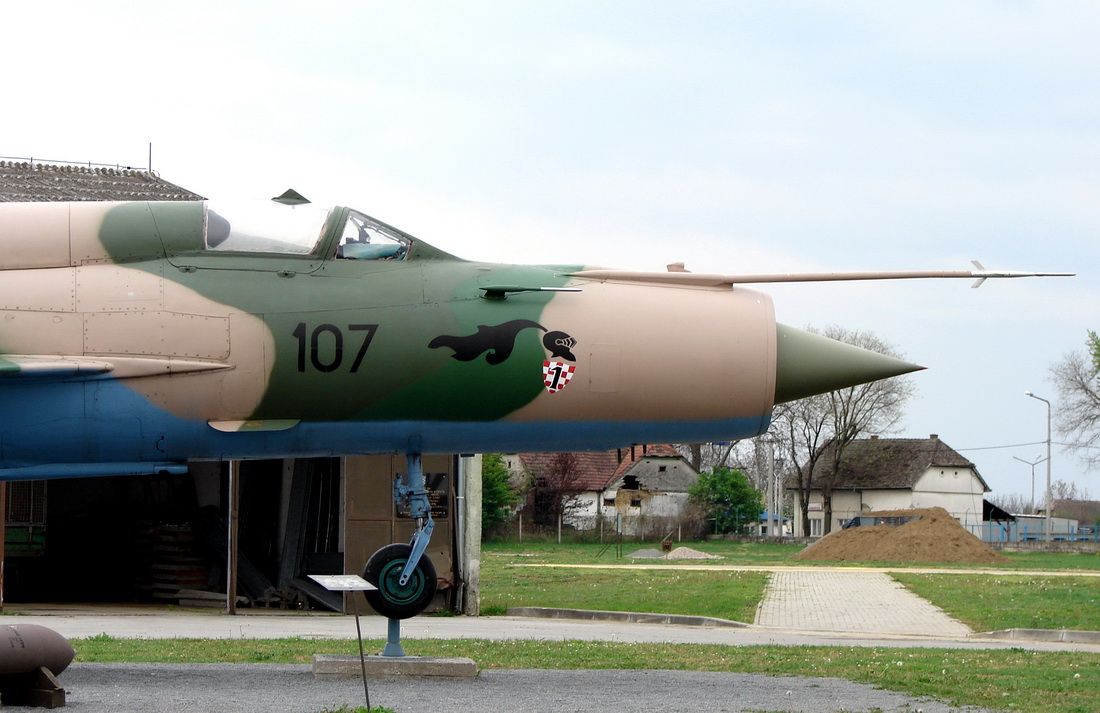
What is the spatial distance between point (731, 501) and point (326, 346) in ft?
215

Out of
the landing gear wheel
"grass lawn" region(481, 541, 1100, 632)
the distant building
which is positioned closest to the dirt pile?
"grass lawn" region(481, 541, 1100, 632)

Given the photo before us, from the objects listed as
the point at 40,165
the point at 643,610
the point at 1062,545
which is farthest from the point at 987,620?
the point at 1062,545

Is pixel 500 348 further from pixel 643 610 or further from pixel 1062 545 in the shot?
pixel 1062 545

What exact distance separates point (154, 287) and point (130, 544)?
1982 centimetres

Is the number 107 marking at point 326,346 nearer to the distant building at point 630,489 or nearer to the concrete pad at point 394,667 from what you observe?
the concrete pad at point 394,667

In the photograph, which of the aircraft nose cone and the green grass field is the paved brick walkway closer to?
the green grass field

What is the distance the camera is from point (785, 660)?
13.1 meters

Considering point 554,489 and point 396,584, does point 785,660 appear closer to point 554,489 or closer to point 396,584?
point 396,584

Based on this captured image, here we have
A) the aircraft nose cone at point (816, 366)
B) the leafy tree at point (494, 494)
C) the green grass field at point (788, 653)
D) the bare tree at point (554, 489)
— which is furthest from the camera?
the bare tree at point (554, 489)

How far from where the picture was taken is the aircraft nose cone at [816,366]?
9711 mm

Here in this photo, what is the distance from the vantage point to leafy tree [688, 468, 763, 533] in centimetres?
7338

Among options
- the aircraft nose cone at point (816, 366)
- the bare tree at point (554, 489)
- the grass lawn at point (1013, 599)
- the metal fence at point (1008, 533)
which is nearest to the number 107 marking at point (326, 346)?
the aircraft nose cone at point (816, 366)

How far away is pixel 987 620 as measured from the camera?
21250 millimetres

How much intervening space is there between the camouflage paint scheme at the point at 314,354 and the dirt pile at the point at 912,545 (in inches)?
1579
